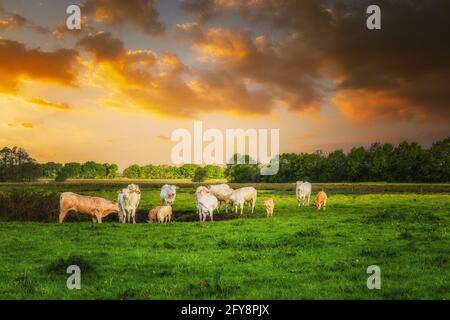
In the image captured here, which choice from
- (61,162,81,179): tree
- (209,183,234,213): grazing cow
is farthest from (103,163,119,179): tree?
(209,183,234,213): grazing cow

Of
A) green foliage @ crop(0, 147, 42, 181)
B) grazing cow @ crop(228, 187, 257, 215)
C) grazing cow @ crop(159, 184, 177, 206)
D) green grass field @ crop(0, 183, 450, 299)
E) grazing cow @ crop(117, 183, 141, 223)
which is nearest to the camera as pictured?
green grass field @ crop(0, 183, 450, 299)

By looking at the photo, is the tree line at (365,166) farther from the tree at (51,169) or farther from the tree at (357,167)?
the tree at (51,169)

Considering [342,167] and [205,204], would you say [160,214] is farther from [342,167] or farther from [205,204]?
[342,167]

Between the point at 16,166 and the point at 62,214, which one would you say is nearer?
the point at 62,214

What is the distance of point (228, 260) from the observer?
16.6 meters

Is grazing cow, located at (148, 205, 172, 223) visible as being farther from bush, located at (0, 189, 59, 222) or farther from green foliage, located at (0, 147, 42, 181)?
green foliage, located at (0, 147, 42, 181)

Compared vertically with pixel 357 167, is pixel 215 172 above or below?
below

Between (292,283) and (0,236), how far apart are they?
16.9 m

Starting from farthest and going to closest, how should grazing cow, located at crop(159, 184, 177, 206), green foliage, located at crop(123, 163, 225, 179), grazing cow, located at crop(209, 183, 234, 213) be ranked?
green foliage, located at crop(123, 163, 225, 179), grazing cow, located at crop(159, 184, 177, 206), grazing cow, located at crop(209, 183, 234, 213)

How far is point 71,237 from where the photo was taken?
74.5 feet

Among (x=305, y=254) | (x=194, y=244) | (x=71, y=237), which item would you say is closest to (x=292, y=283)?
(x=305, y=254)

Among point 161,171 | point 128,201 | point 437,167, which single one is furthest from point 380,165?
point 128,201

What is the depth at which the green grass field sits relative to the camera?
1248cm
